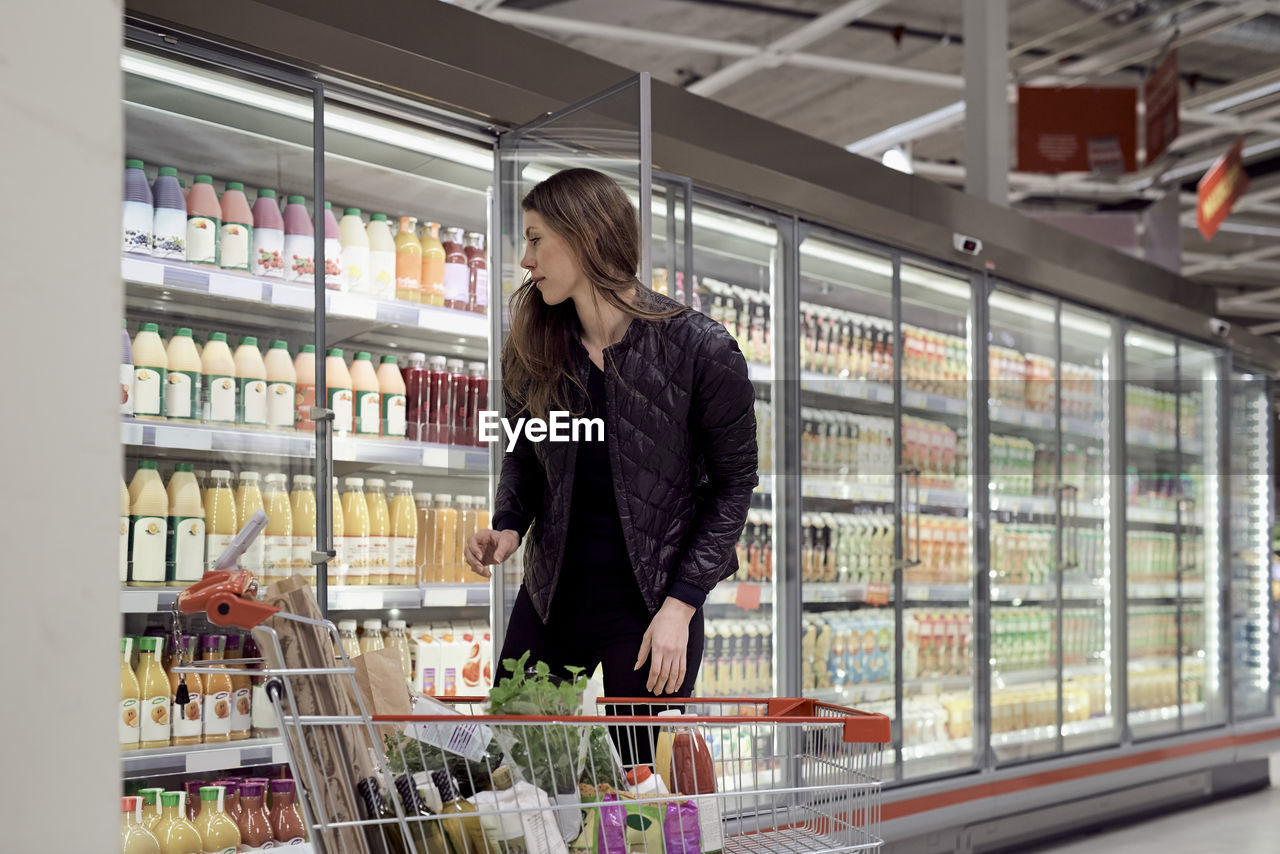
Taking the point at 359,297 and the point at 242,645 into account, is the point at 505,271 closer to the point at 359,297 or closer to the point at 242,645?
the point at 359,297

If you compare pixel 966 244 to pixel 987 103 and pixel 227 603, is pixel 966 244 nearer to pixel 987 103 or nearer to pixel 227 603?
pixel 987 103

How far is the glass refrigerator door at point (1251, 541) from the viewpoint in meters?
7.14

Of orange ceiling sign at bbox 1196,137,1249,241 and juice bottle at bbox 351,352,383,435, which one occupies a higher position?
orange ceiling sign at bbox 1196,137,1249,241

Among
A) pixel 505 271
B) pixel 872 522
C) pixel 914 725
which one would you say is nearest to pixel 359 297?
pixel 505 271

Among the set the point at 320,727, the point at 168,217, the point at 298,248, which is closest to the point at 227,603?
the point at 320,727

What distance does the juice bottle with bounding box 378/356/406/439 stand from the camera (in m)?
3.36

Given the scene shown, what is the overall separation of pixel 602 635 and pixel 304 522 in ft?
3.47

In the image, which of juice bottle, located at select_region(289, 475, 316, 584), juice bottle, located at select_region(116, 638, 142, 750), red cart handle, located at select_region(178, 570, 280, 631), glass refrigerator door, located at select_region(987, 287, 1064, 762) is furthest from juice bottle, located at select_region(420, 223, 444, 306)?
glass refrigerator door, located at select_region(987, 287, 1064, 762)

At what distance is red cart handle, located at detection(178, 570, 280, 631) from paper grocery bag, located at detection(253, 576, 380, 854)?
74mm

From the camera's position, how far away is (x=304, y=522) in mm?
2732

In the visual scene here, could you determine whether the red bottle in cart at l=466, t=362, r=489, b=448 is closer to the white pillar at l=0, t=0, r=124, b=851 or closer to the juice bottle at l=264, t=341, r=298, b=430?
the juice bottle at l=264, t=341, r=298, b=430

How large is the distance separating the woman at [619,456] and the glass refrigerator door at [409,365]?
114 centimetres

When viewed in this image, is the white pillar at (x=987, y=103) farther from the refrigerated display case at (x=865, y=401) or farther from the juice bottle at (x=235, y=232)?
the juice bottle at (x=235, y=232)

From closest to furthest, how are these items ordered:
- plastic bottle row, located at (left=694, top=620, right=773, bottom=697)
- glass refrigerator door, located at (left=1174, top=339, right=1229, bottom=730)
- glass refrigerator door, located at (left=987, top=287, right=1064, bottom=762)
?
plastic bottle row, located at (left=694, top=620, right=773, bottom=697) < glass refrigerator door, located at (left=987, top=287, right=1064, bottom=762) < glass refrigerator door, located at (left=1174, top=339, right=1229, bottom=730)
